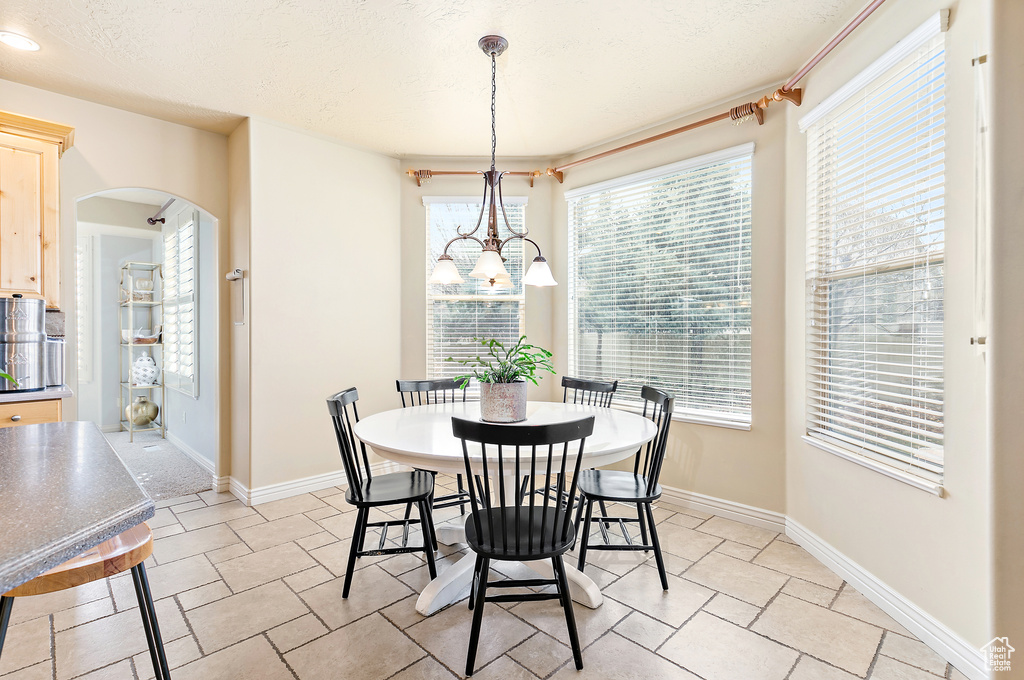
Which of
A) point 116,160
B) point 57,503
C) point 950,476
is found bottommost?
point 950,476

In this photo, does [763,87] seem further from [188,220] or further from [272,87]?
[188,220]

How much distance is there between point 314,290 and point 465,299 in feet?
3.88

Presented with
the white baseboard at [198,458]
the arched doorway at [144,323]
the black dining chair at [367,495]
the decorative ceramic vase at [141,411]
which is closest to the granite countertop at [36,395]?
the white baseboard at [198,458]

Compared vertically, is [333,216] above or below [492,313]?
above

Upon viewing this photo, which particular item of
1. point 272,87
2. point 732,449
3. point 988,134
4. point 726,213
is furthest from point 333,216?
point 988,134

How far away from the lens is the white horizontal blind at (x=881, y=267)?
1973 millimetres

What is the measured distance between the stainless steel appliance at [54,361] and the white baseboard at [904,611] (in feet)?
13.7

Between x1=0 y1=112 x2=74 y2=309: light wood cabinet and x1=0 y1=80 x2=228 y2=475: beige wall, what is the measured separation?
335 millimetres

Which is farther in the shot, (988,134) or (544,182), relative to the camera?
(544,182)

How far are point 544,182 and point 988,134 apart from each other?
9.59ft

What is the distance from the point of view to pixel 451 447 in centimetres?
204

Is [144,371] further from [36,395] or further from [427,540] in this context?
[427,540]

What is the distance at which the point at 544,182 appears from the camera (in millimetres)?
4199

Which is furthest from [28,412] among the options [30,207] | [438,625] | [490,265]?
[490,265]
